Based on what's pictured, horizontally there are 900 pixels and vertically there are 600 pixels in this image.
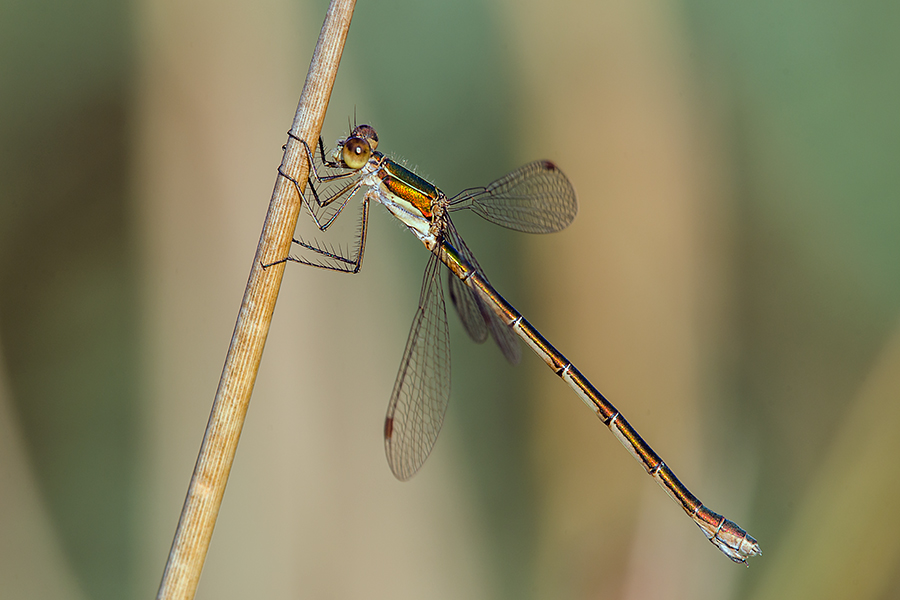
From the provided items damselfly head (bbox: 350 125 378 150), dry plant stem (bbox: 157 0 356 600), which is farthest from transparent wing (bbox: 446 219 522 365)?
dry plant stem (bbox: 157 0 356 600)

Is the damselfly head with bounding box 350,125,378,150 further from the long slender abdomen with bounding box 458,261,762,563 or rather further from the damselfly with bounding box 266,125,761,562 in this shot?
the long slender abdomen with bounding box 458,261,762,563

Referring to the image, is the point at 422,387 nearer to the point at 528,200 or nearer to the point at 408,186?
the point at 408,186

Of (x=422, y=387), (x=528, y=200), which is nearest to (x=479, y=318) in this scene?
(x=422, y=387)

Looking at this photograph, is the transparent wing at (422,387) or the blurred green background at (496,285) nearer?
the transparent wing at (422,387)

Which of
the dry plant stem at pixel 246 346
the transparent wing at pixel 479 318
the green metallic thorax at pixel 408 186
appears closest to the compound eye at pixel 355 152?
the green metallic thorax at pixel 408 186

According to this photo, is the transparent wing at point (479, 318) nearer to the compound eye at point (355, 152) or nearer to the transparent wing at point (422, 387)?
the transparent wing at point (422, 387)

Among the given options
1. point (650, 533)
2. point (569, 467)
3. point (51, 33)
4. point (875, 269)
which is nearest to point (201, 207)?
point (51, 33)
